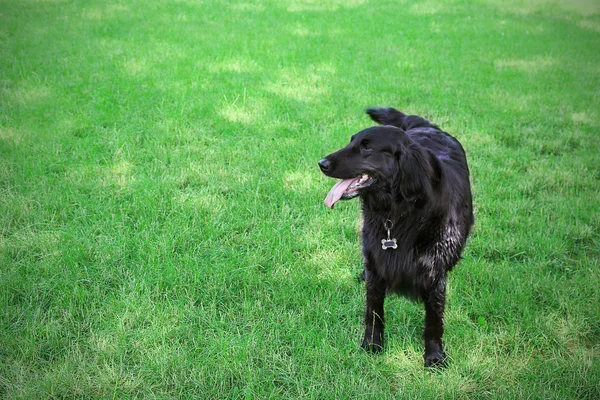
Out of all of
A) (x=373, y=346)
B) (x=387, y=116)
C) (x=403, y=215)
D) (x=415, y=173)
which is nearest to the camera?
(x=415, y=173)

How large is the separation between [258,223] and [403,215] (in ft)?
5.24

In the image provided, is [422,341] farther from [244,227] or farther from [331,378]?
[244,227]

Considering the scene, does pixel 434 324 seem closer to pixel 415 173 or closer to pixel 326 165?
pixel 415 173

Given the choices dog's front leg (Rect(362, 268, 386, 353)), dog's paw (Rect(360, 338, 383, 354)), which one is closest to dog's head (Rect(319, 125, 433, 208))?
dog's front leg (Rect(362, 268, 386, 353))

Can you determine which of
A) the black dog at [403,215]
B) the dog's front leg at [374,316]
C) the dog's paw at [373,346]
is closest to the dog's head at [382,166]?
the black dog at [403,215]

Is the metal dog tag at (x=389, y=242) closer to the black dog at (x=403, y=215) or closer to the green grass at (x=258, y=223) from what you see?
the black dog at (x=403, y=215)

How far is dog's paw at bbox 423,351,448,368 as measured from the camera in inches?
106

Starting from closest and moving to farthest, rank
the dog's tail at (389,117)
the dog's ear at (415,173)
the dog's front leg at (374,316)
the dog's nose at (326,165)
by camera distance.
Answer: the dog's ear at (415,173) → the dog's nose at (326,165) → the dog's front leg at (374,316) → the dog's tail at (389,117)

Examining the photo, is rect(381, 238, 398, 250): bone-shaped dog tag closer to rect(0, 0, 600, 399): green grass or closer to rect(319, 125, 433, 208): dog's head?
rect(319, 125, 433, 208): dog's head

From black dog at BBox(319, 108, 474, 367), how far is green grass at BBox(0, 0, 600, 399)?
0.82ft

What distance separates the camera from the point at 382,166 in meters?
2.46

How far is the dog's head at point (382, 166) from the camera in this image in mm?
2459

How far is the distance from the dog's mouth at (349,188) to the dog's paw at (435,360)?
0.96 metres

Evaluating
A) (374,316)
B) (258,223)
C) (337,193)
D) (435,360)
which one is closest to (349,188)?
(337,193)
